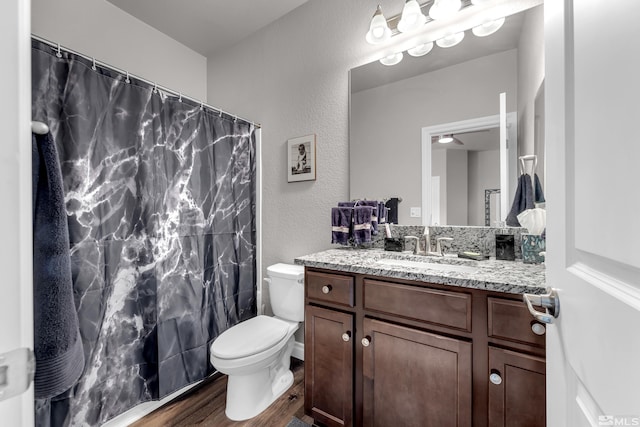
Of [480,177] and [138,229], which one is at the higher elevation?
[480,177]

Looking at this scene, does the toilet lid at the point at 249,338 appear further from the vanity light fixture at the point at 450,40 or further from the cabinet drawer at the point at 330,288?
the vanity light fixture at the point at 450,40

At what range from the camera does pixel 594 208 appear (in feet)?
1.44

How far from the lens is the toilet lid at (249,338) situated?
1459 mm

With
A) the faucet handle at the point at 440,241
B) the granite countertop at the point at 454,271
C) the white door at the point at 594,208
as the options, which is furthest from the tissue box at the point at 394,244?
the white door at the point at 594,208

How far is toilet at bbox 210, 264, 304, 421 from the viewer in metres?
1.46

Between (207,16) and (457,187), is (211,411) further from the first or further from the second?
(207,16)

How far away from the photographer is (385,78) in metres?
1.75

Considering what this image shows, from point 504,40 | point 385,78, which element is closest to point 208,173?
point 385,78

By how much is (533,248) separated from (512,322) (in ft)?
1.59

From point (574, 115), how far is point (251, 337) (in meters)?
1.69

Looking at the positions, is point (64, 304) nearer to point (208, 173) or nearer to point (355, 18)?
point (208, 173)

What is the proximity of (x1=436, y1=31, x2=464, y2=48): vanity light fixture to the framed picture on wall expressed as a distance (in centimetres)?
98

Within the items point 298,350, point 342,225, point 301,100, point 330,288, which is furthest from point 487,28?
point 298,350

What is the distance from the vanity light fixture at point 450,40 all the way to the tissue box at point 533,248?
1.13 meters
